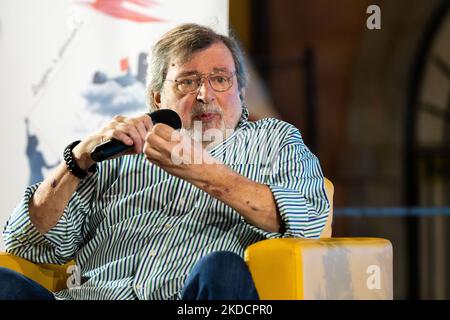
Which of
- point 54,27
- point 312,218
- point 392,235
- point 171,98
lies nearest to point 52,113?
point 54,27

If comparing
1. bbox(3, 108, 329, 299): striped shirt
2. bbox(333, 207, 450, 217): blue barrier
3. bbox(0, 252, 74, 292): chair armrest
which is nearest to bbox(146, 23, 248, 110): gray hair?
bbox(3, 108, 329, 299): striped shirt

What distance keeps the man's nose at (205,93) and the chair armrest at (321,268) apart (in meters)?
0.50

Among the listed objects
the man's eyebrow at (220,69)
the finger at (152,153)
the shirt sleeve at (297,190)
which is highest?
the man's eyebrow at (220,69)

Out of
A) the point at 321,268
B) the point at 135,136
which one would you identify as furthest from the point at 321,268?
the point at 135,136

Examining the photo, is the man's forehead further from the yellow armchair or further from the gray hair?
the yellow armchair

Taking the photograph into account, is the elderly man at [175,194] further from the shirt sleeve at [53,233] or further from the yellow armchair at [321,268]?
the yellow armchair at [321,268]

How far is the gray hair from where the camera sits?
2.49 m

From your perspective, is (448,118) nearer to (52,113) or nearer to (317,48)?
(317,48)

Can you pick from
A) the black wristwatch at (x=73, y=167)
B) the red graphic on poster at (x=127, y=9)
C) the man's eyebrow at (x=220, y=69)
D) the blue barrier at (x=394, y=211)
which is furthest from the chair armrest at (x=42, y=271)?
the blue barrier at (x=394, y=211)

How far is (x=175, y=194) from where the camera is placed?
2352 millimetres

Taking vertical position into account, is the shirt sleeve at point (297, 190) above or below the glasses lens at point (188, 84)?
below

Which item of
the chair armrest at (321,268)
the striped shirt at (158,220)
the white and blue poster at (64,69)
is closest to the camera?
the chair armrest at (321,268)

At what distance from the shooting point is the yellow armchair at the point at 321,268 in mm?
2014

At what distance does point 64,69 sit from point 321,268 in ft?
4.54
